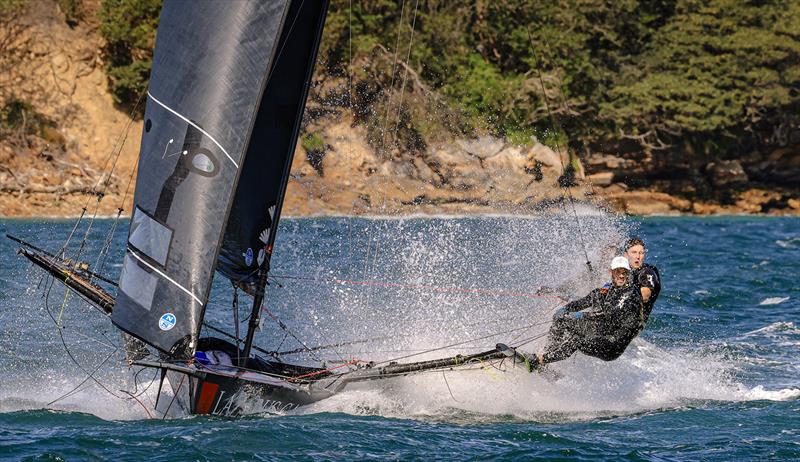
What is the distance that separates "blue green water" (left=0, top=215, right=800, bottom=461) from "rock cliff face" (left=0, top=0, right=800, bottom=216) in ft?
39.4

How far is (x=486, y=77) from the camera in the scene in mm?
32219

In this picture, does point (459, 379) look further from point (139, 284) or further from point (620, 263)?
point (139, 284)

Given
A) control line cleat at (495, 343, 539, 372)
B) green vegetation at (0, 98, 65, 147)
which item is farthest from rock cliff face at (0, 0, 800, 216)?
control line cleat at (495, 343, 539, 372)

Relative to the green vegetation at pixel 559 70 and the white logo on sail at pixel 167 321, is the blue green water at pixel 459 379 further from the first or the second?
the green vegetation at pixel 559 70

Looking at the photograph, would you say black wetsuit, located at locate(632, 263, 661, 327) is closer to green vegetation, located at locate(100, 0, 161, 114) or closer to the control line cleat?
the control line cleat

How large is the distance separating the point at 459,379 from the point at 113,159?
72.8 ft

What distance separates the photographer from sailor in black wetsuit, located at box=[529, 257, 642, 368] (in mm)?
8297

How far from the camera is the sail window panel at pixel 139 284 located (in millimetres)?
7551

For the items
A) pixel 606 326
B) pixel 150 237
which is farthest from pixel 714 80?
pixel 150 237

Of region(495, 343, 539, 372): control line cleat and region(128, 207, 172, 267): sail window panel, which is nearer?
region(128, 207, 172, 267): sail window panel

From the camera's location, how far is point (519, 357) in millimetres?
8195

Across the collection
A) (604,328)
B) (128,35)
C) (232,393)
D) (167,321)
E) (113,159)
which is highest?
(128,35)

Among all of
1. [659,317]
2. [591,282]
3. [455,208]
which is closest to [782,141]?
[455,208]

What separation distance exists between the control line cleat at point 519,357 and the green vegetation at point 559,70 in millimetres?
21959
